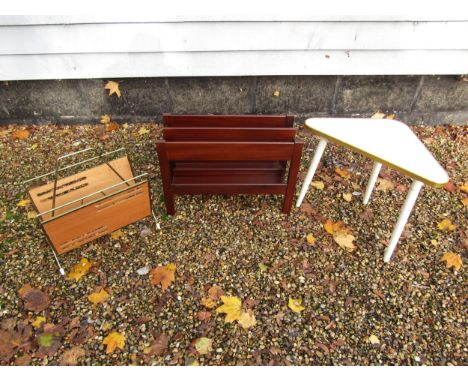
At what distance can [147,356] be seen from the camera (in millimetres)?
2037

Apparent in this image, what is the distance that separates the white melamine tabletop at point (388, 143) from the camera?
2.06 meters

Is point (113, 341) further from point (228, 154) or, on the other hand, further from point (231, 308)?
point (228, 154)

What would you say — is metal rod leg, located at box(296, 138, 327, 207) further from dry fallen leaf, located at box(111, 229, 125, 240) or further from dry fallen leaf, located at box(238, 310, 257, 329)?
dry fallen leaf, located at box(111, 229, 125, 240)

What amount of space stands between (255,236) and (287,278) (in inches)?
17.9

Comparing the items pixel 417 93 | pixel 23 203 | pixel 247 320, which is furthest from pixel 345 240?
pixel 23 203

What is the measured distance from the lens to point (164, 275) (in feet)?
7.99

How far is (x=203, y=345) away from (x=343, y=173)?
2.17 meters

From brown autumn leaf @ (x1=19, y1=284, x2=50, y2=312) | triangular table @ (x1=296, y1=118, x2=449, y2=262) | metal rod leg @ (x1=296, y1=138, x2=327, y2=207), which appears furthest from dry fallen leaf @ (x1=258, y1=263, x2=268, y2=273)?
brown autumn leaf @ (x1=19, y1=284, x2=50, y2=312)

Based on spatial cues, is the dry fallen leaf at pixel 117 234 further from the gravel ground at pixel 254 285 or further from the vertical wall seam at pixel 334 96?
the vertical wall seam at pixel 334 96

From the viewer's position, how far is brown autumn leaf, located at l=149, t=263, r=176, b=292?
2.39 meters

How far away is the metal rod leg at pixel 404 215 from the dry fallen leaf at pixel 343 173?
98 centimetres
